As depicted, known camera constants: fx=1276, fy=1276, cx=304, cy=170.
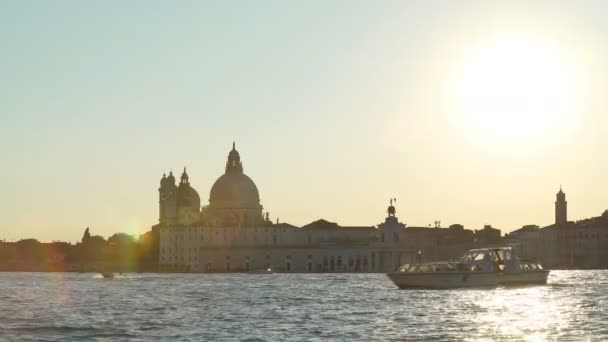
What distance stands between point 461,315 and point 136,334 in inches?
721

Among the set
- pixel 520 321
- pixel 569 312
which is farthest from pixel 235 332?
pixel 569 312

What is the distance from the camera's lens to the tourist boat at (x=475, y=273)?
103m

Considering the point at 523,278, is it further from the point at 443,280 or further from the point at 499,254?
the point at 443,280

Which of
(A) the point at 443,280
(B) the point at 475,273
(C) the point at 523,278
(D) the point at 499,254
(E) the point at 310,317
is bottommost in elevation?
(E) the point at 310,317

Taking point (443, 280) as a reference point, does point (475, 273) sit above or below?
above

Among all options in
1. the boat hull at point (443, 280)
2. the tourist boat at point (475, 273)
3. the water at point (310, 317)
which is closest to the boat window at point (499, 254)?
Answer: the tourist boat at point (475, 273)

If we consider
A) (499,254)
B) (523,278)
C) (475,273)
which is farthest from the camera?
(499,254)

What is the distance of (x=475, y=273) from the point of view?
104 metres

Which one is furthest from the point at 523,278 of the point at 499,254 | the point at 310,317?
the point at 310,317

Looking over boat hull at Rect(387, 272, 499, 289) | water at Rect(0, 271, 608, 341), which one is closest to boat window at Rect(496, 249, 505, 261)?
boat hull at Rect(387, 272, 499, 289)

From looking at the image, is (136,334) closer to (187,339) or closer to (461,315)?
(187,339)

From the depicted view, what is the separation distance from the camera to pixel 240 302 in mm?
81812

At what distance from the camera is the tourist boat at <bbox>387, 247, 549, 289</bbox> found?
10294 centimetres

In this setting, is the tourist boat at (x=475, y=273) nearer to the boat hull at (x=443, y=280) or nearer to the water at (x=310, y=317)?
the boat hull at (x=443, y=280)
